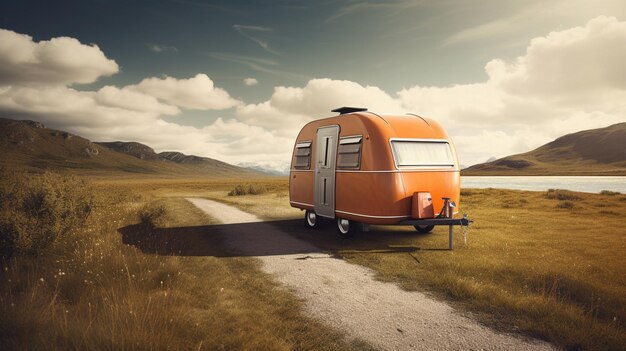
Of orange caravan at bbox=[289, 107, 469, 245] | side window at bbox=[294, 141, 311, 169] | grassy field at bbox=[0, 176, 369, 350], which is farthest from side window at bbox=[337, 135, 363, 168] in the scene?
grassy field at bbox=[0, 176, 369, 350]

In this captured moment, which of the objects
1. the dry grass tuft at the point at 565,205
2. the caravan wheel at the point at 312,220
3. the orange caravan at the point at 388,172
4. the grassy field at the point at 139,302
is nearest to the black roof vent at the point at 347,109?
the orange caravan at the point at 388,172

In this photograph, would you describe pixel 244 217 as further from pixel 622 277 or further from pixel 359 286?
pixel 622 277

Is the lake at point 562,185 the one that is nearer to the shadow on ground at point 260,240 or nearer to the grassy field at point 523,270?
the grassy field at point 523,270

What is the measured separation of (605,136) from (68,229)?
24587 cm

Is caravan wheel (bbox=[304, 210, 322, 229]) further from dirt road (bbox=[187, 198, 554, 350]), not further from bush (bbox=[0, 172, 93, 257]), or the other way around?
bush (bbox=[0, 172, 93, 257])

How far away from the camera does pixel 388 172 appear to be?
8906mm

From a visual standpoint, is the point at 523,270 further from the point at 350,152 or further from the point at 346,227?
the point at 350,152

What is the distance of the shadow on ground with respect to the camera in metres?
8.85

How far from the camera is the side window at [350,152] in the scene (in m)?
9.70

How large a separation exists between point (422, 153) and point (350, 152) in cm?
199

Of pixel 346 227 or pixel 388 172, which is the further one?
pixel 346 227

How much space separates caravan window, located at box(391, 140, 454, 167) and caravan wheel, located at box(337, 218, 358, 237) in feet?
8.11

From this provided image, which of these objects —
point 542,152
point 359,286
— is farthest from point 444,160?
point 542,152

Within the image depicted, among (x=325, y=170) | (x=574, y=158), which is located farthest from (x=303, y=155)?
(x=574, y=158)
